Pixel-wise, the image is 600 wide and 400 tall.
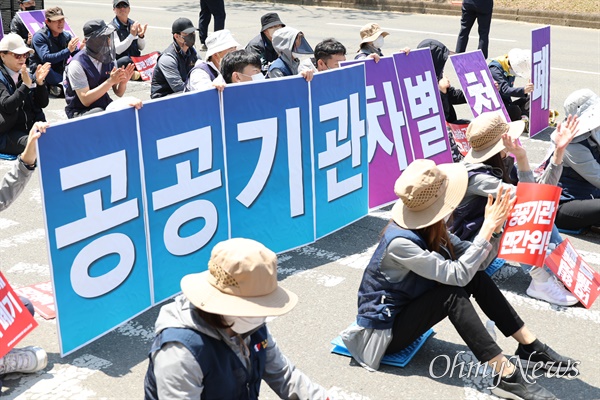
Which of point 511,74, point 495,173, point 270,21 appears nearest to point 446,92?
point 511,74

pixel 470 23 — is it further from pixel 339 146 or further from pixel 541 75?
pixel 339 146

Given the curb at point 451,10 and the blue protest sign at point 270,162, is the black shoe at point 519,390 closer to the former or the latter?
the blue protest sign at point 270,162

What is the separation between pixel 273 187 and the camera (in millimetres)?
6105

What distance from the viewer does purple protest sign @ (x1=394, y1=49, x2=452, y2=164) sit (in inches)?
292

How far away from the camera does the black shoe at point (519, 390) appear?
4242 mm

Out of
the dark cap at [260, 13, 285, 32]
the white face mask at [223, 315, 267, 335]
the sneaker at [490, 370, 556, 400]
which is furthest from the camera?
the dark cap at [260, 13, 285, 32]

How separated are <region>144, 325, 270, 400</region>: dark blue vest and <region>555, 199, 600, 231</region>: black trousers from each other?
165 inches

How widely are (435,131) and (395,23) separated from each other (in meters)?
12.5

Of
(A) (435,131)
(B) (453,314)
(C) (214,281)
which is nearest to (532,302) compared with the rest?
(B) (453,314)

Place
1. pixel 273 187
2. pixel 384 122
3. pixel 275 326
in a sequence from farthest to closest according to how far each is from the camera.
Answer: pixel 384 122 < pixel 273 187 < pixel 275 326

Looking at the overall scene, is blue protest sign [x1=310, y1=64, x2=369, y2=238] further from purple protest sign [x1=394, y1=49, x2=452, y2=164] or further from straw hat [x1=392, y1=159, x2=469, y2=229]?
straw hat [x1=392, y1=159, x2=469, y2=229]

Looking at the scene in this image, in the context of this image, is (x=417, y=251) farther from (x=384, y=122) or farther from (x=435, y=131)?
(x=435, y=131)

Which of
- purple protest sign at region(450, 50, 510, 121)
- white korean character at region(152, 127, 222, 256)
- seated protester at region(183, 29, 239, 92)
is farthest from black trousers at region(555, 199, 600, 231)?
seated protester at region(183, 29, 239, 92)

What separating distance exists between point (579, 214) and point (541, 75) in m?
3.72
